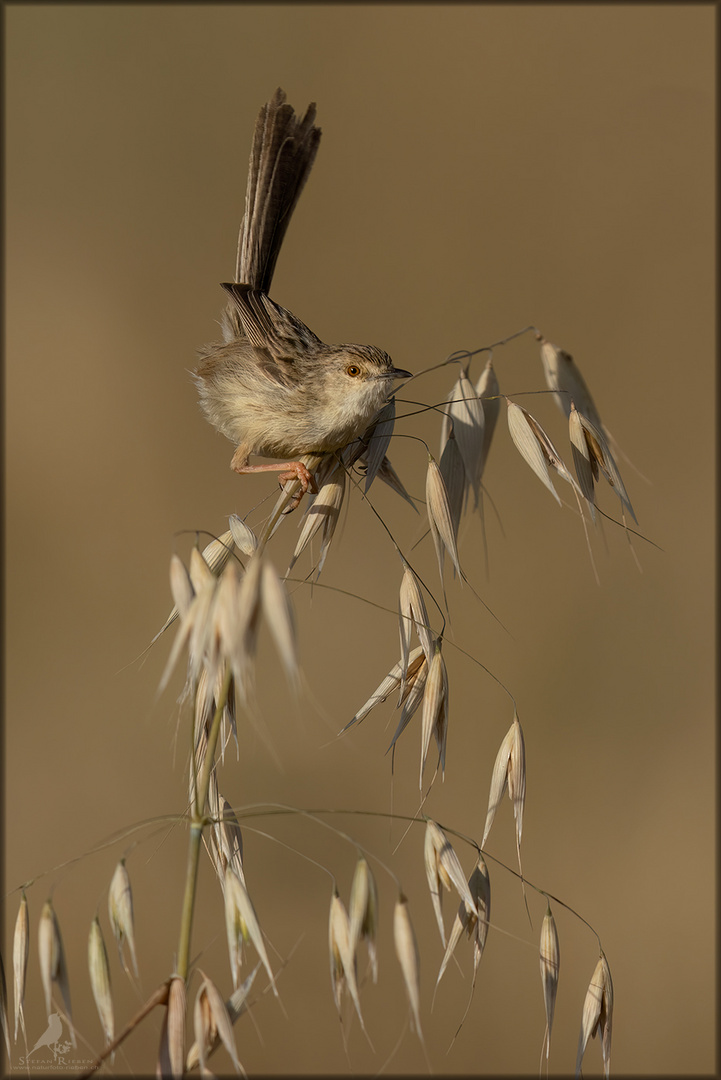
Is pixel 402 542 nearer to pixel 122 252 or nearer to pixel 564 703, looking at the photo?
pixel 564 703

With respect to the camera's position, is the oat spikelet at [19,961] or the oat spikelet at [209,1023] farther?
the oat spikelet at [19,961]

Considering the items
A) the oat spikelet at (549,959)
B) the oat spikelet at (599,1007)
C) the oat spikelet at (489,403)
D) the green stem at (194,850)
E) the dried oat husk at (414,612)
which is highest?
the oat spikelet at (489,403)

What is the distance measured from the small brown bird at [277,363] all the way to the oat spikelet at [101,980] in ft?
3.73

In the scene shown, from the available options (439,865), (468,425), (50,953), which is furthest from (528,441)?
(50,953)

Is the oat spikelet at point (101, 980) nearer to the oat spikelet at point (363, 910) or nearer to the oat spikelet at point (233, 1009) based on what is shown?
the oat spikelet at point (233, 1009)

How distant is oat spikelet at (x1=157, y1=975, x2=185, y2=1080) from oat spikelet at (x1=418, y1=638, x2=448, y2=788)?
1.78 ft

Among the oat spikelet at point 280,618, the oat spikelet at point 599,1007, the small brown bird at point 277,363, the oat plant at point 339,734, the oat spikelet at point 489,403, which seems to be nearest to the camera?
the oat spikelet at point 280,618

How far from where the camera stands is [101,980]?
1.42 metres

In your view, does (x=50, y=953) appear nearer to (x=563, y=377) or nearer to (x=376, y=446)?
A: (x=376, y=446)

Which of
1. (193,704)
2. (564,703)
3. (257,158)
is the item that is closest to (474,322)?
(564,703)

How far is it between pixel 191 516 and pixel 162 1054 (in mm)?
4367

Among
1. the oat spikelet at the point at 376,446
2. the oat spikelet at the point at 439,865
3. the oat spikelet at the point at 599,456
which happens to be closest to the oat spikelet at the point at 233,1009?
the oat spikelet at the point at 439,865

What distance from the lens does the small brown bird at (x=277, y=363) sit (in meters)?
2.14

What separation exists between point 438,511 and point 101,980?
1.06m
